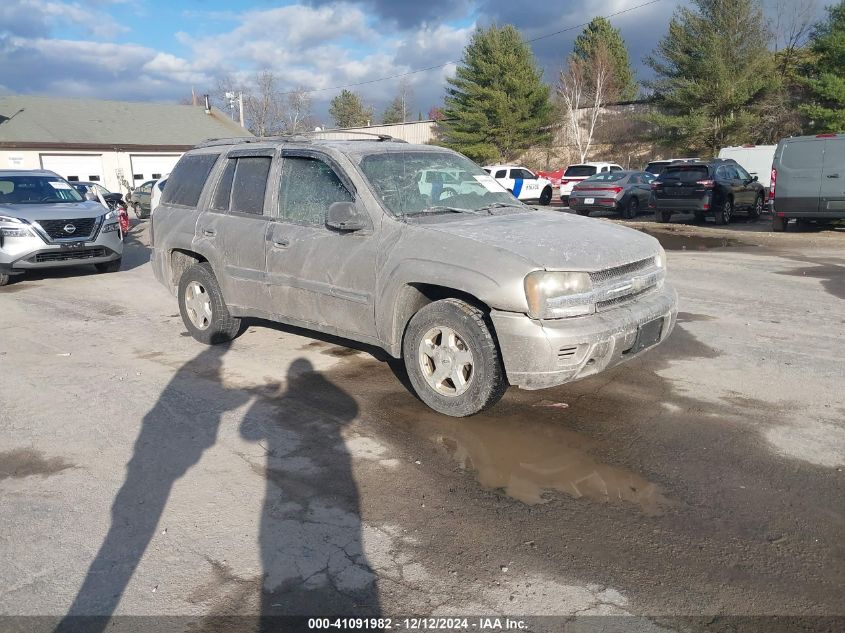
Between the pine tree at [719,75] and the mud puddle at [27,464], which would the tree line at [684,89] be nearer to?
the pine tree at [719,75]

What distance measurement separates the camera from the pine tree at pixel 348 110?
89.4 meters

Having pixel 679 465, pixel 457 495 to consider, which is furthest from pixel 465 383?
pixel 679 465

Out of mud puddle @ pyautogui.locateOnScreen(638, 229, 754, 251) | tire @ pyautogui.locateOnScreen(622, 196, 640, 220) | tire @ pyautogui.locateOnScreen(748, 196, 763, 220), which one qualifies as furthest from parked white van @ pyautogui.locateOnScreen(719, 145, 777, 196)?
mud puddle @ pyautogui.locateOnScreen(638, 229, 754, 251)

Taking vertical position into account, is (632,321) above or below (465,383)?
above

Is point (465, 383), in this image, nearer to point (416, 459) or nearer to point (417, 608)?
point (416, 459)

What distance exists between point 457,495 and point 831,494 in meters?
2.00

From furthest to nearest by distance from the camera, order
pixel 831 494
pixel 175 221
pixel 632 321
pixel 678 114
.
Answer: pixel 678 114 < pixel 175 221 < pixel 632 321 < pixel 831 494

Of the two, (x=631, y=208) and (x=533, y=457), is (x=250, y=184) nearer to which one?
(x=533, y=457)

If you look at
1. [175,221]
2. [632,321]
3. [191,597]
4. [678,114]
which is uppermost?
[678,114]

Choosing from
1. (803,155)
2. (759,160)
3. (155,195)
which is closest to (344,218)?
(155,195)

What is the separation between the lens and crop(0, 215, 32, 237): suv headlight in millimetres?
10570

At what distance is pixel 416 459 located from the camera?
4270mm

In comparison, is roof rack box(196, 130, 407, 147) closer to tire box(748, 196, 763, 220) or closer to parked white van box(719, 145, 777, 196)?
tire box(748, 196, 763, 220)

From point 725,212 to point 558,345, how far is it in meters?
16.6
